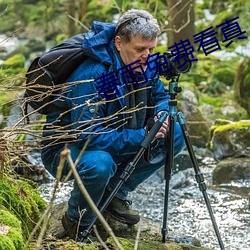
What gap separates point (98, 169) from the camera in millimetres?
3143

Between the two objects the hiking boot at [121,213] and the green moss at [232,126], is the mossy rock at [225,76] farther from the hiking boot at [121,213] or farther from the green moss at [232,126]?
the hiking boot at [121,213]

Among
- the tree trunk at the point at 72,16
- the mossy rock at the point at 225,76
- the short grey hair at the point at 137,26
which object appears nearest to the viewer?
the short grey hair at the point at 137,26

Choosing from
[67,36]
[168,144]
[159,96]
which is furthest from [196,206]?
[67,36]

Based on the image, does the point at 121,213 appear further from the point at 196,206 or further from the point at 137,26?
the point at 196,206

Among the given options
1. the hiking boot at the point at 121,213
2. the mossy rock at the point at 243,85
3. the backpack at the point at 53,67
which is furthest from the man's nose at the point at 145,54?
the mossy rock at the point at 243,85

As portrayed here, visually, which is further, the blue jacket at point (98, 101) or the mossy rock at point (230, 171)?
the mossy rock at point (230, 171)

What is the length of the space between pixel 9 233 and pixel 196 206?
317 centimetres

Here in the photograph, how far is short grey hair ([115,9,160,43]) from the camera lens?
3252 millimetres

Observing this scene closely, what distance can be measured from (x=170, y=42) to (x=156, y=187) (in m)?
4.61

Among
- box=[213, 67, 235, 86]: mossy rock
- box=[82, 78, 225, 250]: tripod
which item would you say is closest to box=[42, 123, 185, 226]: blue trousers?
box=[82, 78, 225, 250]: tripod

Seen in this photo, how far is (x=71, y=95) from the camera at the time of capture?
3271 mm

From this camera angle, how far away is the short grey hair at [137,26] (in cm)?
325

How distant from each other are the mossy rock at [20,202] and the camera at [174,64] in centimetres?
101

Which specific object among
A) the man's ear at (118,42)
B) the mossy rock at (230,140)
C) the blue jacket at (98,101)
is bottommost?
the mossy rock at (230,140)
